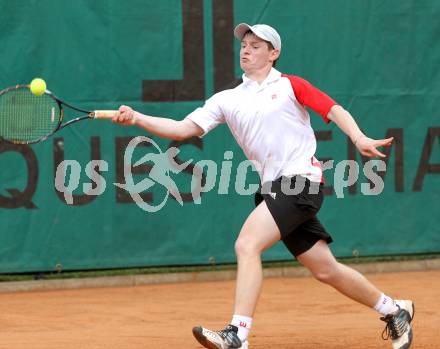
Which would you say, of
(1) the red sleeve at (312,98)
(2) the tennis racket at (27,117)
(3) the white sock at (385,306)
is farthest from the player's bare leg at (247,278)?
(2) the tennis racket at (27,117)

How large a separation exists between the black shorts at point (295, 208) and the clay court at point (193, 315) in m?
0.65

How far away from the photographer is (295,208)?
16.2 feet

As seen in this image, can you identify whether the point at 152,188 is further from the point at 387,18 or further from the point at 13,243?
the point at 387,18

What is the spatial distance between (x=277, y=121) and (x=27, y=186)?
2887 mm

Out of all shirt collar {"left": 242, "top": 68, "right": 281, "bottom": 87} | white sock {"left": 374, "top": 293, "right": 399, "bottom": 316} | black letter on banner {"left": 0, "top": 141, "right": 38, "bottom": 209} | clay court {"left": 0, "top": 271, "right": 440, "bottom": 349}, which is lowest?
clay court {"left": 0, "top": 271, "right": 440, "bottom": 349}

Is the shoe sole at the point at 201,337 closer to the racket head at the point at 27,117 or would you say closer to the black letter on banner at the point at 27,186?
the racket head at the point at 27,117

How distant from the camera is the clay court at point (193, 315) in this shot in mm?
5570

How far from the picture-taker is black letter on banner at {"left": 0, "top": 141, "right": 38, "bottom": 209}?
7348 mm

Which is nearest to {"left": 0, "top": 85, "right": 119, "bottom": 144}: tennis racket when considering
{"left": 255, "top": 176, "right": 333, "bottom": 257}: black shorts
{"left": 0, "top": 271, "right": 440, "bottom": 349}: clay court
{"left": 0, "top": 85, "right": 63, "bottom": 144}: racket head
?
{"left": 0, "top": 85, "right": 63, "bottom": 144}: racket head

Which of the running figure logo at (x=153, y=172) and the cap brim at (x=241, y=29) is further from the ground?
the cap brim at (x=241, y=29)

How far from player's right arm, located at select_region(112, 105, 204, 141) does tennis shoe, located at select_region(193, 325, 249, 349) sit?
947mm

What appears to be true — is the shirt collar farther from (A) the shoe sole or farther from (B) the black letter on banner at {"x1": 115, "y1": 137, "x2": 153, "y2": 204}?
(B) the black letter on banner at {"x1": 115, "y1": 137, "x2": 153, "y2": 204}

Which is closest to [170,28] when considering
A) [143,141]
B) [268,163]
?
[143,141]

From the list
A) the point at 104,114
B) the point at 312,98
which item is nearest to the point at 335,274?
the point at 312,98
